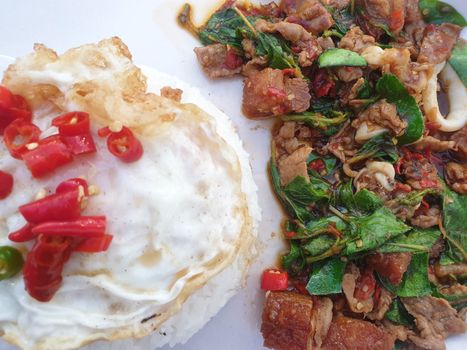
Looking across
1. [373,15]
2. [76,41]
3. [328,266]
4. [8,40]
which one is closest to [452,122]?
[373,15]

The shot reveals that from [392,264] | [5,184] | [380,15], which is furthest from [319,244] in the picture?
[5,184]

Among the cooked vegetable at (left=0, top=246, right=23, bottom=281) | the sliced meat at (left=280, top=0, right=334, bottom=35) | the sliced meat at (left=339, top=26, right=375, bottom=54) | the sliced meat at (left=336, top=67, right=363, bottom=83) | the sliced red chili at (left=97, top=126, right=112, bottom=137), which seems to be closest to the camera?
the cooked vegetable at (left=0, top=246, right=23, bottom=281)

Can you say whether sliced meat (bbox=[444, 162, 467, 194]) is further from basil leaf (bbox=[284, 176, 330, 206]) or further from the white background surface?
the white background surface

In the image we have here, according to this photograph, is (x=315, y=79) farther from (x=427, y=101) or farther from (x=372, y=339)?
(x=372, y=339)

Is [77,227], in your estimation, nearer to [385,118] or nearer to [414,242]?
[385,118]

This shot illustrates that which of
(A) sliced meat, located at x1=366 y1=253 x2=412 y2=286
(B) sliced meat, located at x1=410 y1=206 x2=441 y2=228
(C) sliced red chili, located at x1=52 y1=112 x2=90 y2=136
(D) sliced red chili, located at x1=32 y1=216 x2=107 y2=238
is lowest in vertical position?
(A) sliced meat, located at x1=366 y1=253 x2=412 y2=286

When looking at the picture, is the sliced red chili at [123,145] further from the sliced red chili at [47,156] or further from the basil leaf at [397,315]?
the basil leaf at [397,315]

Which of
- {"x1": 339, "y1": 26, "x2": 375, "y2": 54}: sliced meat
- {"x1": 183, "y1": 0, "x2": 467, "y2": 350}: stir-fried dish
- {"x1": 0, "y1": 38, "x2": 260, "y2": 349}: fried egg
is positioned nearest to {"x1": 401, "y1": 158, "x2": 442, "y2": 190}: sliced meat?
{"x1": 183, "y1": 0, "x2": 467, "y2": 350}: stir-fried dish
